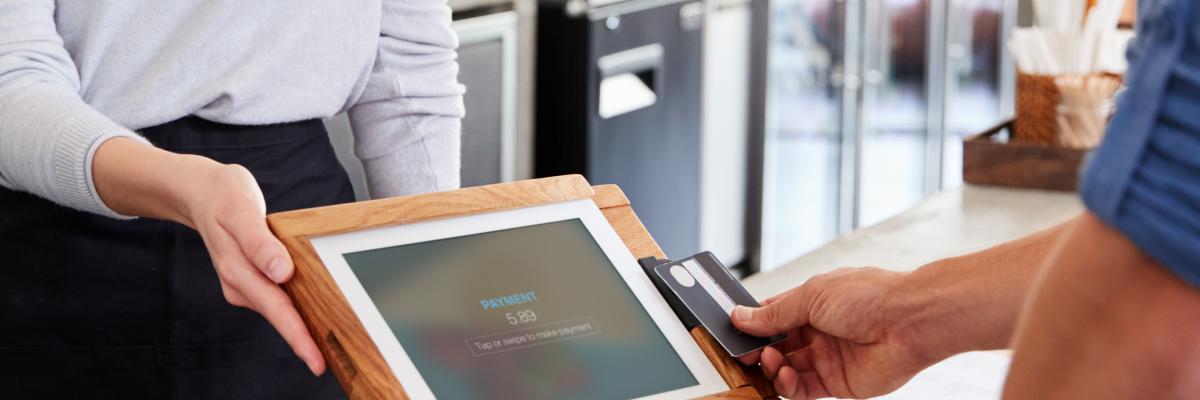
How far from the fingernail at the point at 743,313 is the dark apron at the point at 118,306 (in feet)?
1.67

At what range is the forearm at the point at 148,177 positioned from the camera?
1036 mm

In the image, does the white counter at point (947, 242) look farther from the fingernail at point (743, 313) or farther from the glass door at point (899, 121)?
the glass door at point (899, 121)

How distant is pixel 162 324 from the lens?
1281 mm

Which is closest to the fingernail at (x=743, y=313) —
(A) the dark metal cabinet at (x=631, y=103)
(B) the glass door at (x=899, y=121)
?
Result: (A) the dark metal cabinet at (x=631, y=103)

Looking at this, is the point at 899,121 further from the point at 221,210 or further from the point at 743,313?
the point at 221,210

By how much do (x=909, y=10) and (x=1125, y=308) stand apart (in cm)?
533

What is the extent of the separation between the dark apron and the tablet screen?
0.38m

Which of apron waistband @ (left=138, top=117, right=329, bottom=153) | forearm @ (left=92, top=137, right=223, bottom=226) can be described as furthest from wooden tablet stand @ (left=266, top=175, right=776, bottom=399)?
apron waistband @ (left=138, top=117, right=329, bottom=153)

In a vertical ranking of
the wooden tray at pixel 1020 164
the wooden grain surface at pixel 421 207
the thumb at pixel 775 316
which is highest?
the wooden grain surface at pixel 421 207

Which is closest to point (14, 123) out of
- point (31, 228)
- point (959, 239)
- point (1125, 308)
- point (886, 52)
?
point (31, 228)

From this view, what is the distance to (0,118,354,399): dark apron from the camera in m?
1.26

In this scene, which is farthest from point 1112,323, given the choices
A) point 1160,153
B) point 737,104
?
point 737,104

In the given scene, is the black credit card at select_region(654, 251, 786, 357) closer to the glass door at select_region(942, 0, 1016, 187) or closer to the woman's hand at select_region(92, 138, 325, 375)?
the woman's hand at select_region(92, 138, 325, 375)

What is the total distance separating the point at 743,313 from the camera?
1.05 m
